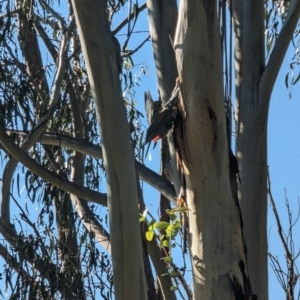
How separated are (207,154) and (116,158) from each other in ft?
0.94

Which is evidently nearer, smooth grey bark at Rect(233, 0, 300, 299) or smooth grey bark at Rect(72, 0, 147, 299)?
smooth grey bark at Rect(72, 0, 147, 299)

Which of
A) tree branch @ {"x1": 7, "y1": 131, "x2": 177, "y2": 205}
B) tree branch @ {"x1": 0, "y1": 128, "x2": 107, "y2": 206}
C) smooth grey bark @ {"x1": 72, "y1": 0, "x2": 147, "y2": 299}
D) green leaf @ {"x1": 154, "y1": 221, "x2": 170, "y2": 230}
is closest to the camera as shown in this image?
smooth grey bark @ {"x1": 72, "y1": 0, "x2": 147, "y2": 299}

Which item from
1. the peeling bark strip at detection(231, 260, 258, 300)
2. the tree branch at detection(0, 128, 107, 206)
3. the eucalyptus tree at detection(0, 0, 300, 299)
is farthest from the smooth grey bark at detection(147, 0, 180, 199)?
the tree branch at detection(0, 128, 107, 206)

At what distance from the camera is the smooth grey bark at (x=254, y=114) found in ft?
7.82

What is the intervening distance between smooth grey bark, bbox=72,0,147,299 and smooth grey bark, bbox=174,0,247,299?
18cm

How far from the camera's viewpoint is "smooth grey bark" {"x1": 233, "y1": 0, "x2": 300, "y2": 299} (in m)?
2.38

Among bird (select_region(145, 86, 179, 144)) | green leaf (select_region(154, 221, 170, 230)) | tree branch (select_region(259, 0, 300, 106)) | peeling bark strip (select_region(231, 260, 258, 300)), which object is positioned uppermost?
tree branch (select_region(259, 0, 300, 106))

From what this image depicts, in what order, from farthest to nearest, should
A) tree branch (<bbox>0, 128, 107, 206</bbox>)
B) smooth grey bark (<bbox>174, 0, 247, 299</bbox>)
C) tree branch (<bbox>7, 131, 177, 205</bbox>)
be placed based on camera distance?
tree branch (<bbox>0, 128, 107, 206</bbox>) < tree branch (<bbox>7, 131, 177, 205</bbox>) < smooth grey bark (<bbox>174, 0, 247, 299</bbox>)

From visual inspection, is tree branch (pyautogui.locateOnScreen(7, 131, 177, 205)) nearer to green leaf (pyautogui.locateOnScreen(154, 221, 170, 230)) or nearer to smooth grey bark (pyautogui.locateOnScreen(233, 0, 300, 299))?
green leaf (pyautogui.locateOnScreen(154, 221, 170, 230))

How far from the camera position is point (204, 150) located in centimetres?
207

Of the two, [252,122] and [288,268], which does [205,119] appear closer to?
[252,122]

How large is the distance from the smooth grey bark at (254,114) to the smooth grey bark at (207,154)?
274 mm

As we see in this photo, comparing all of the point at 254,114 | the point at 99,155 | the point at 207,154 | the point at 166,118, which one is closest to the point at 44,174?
the point at 99,155

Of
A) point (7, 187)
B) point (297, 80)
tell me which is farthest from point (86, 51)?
point (7, 187)
